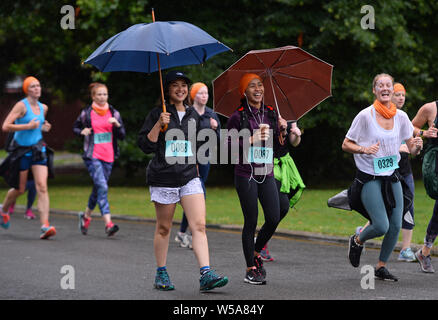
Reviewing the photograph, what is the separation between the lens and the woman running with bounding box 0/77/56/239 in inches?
427

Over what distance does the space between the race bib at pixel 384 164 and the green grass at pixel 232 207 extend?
2838 millimetres

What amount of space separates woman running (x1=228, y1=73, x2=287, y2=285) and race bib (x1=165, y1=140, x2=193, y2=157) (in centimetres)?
51

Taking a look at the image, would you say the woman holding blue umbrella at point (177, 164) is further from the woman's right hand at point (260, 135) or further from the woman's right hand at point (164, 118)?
the woman's right hand at point (260, 135)

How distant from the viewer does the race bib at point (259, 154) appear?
23.5 feet

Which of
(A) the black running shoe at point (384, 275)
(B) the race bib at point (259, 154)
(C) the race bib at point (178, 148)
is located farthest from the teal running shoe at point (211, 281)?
(A) the black running shoe at point (384, 275)

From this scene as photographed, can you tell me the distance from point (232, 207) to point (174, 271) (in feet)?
25.0

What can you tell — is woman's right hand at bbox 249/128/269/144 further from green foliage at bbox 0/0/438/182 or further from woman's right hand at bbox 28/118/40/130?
green foliage at bbox 0/0/438/182

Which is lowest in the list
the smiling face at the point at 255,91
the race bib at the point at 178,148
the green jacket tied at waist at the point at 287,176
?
the green jacket tied at waist at the point at 287,176

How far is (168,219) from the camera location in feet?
22.6

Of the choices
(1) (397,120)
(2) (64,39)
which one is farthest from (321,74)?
(2) (64,39)

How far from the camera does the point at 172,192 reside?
677cm

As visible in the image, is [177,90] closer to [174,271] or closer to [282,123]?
[282,123]

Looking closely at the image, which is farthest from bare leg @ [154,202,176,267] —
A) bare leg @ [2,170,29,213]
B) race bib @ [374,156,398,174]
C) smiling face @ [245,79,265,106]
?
bare leg @ [2,170,29,213]
